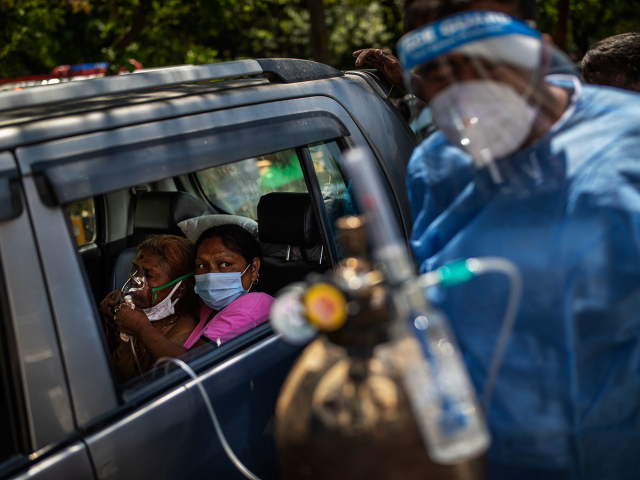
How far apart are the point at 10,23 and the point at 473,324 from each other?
7.12 m

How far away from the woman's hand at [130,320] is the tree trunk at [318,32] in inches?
244

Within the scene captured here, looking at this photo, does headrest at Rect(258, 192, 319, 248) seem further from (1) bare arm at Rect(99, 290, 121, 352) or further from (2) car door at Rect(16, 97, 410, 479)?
(1) bare arm at Rect(99, 290, 121, 352)

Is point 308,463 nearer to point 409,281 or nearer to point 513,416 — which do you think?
point 409,281

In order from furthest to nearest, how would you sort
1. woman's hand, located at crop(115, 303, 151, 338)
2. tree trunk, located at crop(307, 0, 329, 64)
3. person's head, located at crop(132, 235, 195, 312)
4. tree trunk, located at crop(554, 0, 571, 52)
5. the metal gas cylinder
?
tree trunk, located at crop(307, 0, 329, 64)
tree trunk, located at crop(554, 0, 571, 52)
person's head, located at crop(132, 235, 195, 312)
woman's hand, located at crop(115, 303, 151, 338)
the metal gas cylinder

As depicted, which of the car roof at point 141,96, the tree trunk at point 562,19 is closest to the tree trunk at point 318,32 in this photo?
the tree trunk at point 562,19

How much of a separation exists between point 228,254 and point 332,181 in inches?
26.5

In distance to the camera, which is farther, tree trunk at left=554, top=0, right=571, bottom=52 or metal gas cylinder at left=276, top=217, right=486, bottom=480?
tree trunk at left=554, top=0, right=571, bottom=52

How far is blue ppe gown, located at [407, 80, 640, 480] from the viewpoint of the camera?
1.21 meters

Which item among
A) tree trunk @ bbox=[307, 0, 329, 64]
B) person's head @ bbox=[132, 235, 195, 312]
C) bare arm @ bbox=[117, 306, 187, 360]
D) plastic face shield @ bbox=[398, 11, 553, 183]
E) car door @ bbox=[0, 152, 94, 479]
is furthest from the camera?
tree trunk @ bbox=[307, 0, 329, 64]

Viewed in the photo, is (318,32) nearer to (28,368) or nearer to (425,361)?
(28,368)

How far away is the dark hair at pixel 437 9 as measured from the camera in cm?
127

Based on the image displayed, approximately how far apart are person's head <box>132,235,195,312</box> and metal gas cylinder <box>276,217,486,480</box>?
5.85ft

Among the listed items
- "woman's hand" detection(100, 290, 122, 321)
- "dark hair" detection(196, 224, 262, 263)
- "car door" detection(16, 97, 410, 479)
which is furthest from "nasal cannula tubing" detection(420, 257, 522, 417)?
"woman's hand" detection(100, 290, 122, 321)

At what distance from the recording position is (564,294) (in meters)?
1.23
